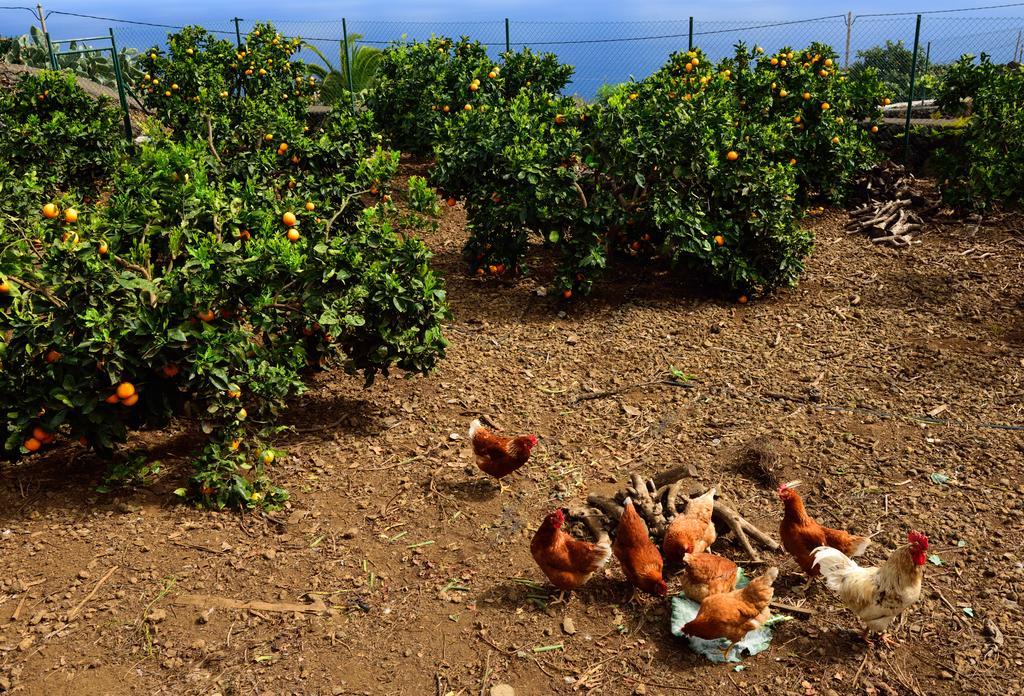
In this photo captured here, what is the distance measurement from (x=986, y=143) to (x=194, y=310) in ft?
25.2

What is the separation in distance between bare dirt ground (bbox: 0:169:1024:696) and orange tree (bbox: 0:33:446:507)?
1.34ft

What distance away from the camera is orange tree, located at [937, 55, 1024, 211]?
26.7ft

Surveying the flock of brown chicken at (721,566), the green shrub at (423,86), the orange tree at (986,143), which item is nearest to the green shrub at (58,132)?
the green shrub at (423,86)

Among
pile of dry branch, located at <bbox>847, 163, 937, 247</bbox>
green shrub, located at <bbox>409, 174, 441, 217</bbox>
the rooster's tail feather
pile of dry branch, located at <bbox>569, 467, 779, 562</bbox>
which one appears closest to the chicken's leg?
the rooster's tail feather

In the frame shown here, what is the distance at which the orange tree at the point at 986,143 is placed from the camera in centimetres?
815

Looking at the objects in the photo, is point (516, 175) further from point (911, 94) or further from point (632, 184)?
point (911, 94)

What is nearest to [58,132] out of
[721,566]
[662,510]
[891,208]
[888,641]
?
[662,510]

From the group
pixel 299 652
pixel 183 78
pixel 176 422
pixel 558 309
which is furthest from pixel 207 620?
pixel 183 78

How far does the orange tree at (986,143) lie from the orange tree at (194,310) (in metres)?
6.03

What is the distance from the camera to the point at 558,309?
7129mm

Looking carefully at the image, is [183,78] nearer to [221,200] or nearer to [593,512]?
[221,200]

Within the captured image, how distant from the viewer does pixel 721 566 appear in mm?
3580

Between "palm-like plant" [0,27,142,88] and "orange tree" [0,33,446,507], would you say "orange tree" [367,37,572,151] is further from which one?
"palm-like plant" [0,27,142,88]

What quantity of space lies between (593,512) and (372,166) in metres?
2.77
